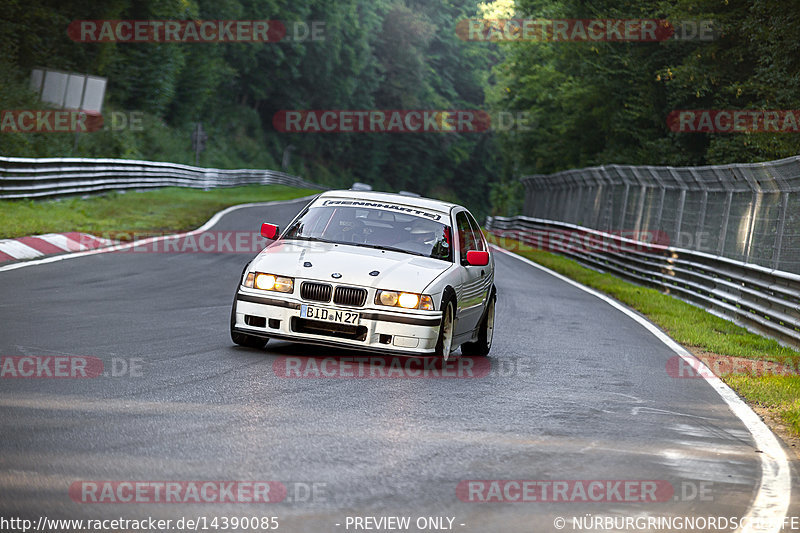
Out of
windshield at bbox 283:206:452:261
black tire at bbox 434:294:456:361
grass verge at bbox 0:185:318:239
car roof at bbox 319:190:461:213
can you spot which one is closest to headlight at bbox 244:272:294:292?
windshield at bbox 283:206:452:261

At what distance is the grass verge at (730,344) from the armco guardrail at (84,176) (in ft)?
39.8

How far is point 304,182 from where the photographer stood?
275 feet

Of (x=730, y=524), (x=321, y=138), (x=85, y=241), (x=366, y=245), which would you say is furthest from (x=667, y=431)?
(x=321, y=138)

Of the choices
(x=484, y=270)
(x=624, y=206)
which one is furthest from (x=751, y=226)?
(x=624, y=206)

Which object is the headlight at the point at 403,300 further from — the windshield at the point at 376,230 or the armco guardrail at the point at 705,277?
the armco guardrail at the point at 705,277

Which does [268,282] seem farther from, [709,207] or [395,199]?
[709,207]

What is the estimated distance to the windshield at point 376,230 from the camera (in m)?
10.7

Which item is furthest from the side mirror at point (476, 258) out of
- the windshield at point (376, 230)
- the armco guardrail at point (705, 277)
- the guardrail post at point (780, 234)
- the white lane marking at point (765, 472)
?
the guardrail post at point (780, 234)

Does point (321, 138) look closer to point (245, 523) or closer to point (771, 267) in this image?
point (771, 267)

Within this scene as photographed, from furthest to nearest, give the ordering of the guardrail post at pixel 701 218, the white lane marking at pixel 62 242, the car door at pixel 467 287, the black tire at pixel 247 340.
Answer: the guardrail post at pixel 701 218 → the white lane marking at pixel 62 242 → the car door at pixel 467 287 → the black tire at pixel 247 340

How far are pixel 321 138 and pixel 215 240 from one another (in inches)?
2831

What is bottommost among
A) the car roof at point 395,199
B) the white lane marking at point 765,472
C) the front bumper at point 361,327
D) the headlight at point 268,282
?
the white lane marking at point 765,472

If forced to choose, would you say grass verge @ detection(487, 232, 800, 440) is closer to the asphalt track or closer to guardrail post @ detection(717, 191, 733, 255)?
the asphalt track

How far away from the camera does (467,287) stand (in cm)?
1066
